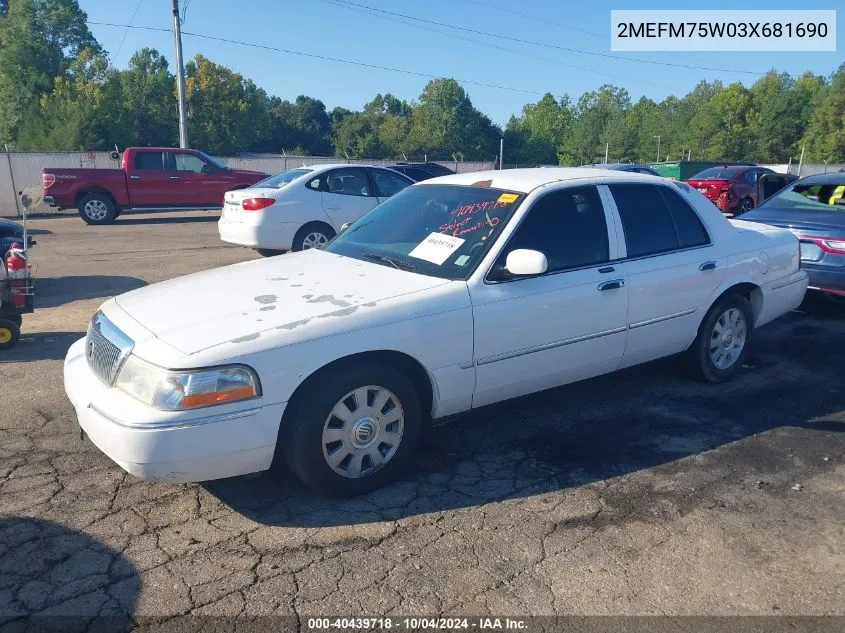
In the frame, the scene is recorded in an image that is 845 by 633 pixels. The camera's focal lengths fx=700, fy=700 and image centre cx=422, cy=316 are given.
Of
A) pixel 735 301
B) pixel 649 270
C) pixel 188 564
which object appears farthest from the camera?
pixel 735 301

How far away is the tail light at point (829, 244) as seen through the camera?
23.1 ft

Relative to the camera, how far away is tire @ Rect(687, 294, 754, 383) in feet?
17.2

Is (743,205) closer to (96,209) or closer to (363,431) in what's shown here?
(96,209)

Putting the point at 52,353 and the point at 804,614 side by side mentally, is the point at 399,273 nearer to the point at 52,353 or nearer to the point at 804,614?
the point at 804,614

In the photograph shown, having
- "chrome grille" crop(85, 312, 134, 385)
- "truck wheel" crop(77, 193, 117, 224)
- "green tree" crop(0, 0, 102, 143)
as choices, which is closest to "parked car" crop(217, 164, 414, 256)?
"chrome grille" crop(85, 312, 134, 385)

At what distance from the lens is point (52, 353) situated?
6094 mm

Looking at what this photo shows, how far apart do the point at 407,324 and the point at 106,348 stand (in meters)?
1.56

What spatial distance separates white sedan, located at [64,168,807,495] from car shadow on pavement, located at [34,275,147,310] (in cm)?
476

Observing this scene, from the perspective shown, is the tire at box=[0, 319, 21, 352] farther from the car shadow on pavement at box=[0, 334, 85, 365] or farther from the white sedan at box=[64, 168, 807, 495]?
the white sedan at box=[64, 168, 807, 495]

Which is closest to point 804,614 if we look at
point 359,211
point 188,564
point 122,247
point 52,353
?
point 188,564

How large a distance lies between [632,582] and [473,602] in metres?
0.70

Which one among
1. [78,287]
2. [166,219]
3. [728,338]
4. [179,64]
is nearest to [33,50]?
[179,64]

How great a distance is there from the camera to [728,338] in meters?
5.43

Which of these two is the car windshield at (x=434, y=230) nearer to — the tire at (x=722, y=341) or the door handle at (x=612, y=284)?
the door handle at (x=612, y=284)
